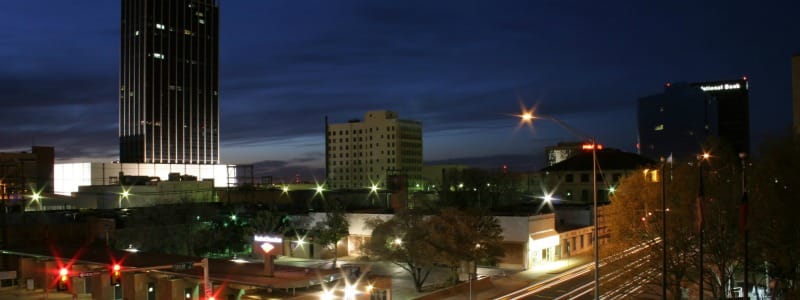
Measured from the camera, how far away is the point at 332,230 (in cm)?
5566

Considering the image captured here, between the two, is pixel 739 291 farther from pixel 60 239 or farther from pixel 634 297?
pixel 60 239

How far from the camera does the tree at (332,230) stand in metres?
55.2

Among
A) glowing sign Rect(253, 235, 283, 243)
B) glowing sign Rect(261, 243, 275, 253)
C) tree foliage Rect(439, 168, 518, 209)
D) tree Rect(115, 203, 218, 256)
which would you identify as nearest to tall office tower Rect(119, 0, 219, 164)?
tree foliage Rect(439, 168, 518, 209)

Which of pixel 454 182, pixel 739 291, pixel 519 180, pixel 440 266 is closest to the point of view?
pixel 739 291

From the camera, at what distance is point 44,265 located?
42344 mm

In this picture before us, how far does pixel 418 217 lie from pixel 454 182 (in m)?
54.1

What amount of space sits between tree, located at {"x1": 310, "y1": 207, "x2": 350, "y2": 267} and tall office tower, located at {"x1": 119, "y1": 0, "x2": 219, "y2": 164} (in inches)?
5482

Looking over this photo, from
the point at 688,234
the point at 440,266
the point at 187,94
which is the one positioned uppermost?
the point at 187,94

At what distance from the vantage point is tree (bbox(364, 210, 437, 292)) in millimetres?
41406

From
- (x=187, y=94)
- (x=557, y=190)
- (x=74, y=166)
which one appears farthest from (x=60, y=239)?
(x=187, y=94)

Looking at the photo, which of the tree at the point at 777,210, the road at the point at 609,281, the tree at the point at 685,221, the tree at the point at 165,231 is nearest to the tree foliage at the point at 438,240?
the road at the point at 609,281

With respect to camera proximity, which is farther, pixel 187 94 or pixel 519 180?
pixel 187 94

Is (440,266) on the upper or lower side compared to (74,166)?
lower

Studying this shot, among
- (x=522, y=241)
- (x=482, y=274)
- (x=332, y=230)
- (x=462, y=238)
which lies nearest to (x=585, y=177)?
(x=522, y=241)
